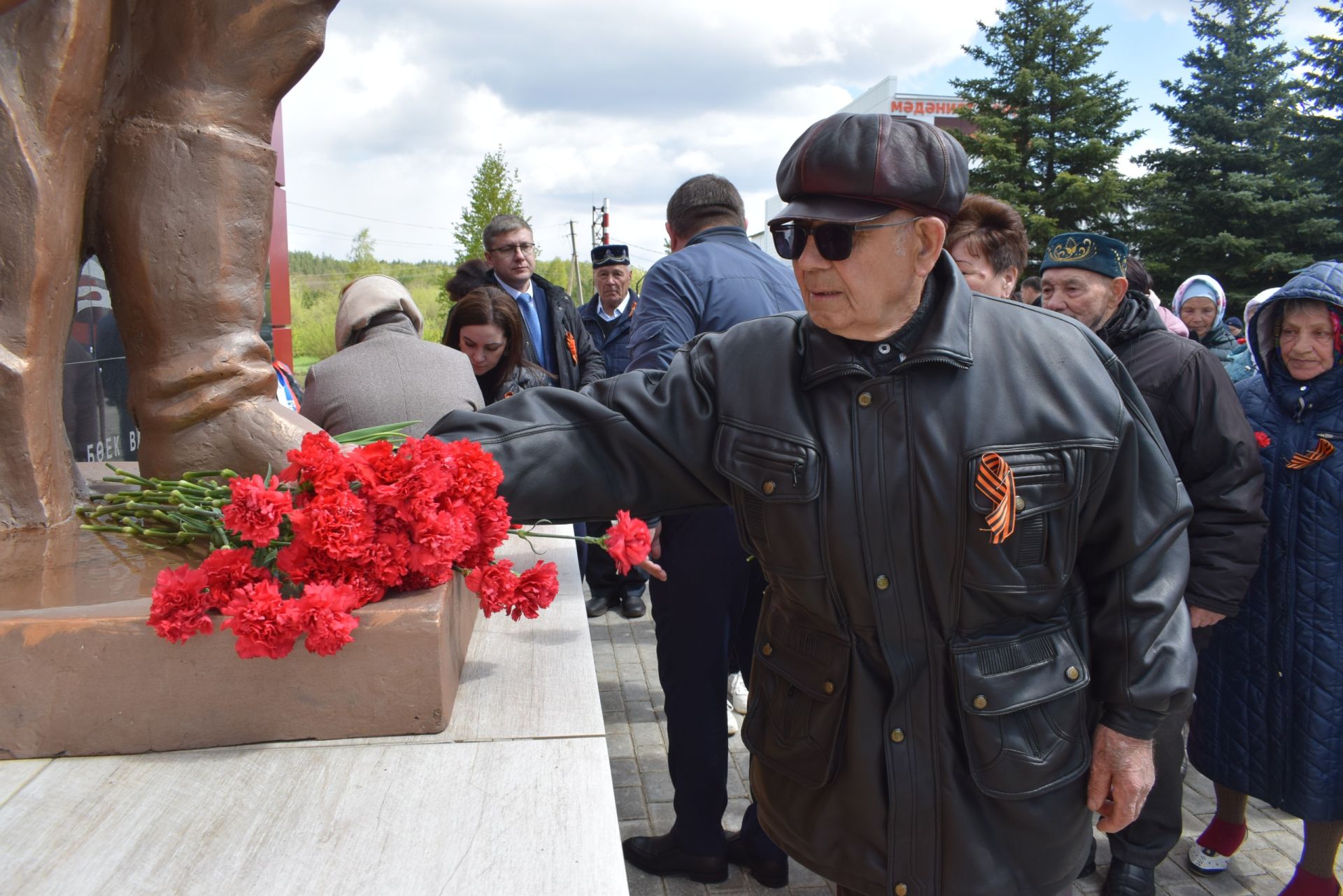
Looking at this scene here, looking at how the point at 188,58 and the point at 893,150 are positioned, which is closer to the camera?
the point at 893,150

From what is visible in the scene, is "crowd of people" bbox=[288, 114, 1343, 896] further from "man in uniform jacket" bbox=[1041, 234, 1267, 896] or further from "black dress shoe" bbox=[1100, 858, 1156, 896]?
"black dress shoe" bbox=[1100, 858, 1156, 896]

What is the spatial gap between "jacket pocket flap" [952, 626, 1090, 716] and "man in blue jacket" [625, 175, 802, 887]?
4.34ft

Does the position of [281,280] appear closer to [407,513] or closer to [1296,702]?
[407,513]

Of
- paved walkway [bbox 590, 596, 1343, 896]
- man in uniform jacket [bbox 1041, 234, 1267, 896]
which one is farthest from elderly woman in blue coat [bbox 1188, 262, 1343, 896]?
paved walkway [bbox 590, 596, 1343, 896]

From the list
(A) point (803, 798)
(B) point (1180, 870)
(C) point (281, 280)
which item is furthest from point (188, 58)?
(C) point (281, 280)

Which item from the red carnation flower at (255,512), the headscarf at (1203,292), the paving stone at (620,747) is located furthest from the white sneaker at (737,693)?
the headscarf at (1203,292)

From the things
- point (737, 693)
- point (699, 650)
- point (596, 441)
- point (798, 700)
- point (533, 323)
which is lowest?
point (737, 693)

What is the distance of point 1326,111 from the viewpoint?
2170 cm

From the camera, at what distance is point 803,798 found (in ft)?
6.32

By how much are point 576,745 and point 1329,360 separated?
8.17ft

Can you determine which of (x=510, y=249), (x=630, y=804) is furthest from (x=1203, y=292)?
(x=630, y=804)

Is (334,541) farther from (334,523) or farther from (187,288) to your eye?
(187,288)

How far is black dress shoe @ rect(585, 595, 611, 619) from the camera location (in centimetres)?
615

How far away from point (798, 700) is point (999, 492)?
1.79ft
